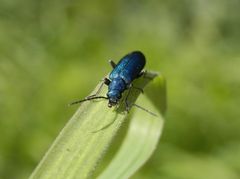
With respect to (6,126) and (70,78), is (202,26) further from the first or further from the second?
(6,126)

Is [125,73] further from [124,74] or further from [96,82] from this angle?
[96,82]

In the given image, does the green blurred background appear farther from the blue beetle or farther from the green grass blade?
the green grass blade

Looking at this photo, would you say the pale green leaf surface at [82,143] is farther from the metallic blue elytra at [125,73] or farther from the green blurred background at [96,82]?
the green blurred background at [96,82]

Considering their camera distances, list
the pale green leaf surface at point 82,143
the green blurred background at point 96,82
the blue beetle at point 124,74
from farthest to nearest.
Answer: the green blurred background at point 96,82 → the blue beetle at point 124,74 → the pale green leaf surface at point 82,143

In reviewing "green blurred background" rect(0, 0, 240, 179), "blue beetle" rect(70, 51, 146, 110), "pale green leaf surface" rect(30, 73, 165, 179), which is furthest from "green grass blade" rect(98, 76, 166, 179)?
"green blurred background" rect(0, 0, 240, 179)

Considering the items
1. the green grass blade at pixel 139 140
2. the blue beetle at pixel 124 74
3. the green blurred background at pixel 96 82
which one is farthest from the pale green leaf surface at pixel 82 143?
the green blurred background at pixel 96 82

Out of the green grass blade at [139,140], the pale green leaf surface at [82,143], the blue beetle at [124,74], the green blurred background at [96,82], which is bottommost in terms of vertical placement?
the pale green leaf surface at [82,143]

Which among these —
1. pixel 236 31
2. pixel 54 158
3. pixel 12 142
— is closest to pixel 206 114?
pixel 12 142
